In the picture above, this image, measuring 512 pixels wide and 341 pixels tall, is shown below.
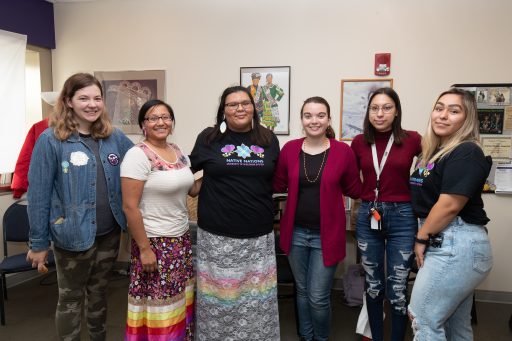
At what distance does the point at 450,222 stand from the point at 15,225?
3.32 meters

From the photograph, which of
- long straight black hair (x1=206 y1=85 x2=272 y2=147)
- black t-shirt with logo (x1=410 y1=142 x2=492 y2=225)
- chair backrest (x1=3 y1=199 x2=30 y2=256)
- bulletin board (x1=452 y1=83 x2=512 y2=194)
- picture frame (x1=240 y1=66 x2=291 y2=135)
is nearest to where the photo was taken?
black t-shirt with logo (x1=410 y1=142 x2=492 y2=225)

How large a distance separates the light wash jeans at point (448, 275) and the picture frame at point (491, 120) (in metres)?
1.85

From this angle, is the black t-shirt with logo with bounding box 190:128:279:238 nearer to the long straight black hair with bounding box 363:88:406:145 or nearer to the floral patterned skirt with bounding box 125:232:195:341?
the floral patterned skirt with bounding box 125:232:195:341

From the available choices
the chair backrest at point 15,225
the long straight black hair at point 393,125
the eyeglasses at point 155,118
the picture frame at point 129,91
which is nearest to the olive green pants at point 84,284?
the eyeglasses at point 155,118

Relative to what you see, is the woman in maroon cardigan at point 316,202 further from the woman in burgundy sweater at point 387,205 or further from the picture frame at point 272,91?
the picture frame at point 272,91

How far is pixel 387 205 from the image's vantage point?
6.27 feet

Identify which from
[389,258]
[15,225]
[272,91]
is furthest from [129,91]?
[389,258]

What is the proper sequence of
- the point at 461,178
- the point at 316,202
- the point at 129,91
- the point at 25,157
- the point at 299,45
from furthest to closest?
1. the point at 129,91
2. the point at 299,45
3. the point at 25,157
4. the point at 316,202
5. the point at 461,178

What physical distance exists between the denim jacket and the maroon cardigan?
993 millimetres

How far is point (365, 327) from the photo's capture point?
218 centimetres

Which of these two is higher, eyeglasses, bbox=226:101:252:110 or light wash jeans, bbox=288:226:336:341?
eyeglasses, bbox=226:101:252:110

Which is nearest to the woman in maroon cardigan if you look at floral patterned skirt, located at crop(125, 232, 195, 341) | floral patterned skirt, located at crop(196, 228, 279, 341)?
floral patterned skirt, located at crop(196, 228, 279, 341)

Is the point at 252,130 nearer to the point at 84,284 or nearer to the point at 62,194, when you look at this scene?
the point at 62,194

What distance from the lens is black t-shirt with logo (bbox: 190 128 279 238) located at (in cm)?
185
